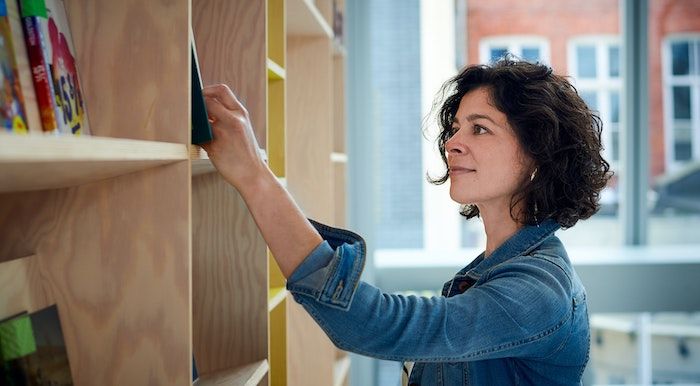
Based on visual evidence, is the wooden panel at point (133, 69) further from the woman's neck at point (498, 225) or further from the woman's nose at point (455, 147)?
the woman's neck at point (498, 225)

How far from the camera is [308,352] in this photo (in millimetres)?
2537

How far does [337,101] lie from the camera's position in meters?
2.97

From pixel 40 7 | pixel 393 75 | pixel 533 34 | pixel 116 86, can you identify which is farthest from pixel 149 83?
pixel 533 34

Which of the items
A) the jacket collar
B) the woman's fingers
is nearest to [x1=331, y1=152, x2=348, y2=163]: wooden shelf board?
the jacket collar

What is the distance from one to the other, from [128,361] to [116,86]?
1.37 feet

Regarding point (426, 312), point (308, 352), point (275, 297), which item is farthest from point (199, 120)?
point (308, 352)

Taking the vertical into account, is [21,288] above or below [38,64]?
below

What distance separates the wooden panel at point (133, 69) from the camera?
1033mm

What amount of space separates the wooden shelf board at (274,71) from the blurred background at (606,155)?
1.65 meters

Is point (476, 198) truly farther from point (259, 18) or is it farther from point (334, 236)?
point (259, 18)

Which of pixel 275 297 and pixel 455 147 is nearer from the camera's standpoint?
pixel 455 147

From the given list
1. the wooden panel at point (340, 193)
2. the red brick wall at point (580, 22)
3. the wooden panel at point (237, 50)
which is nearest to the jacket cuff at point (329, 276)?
the wooden panel at point (237, 50)

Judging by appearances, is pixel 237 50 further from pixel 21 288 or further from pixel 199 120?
pixel 21 288

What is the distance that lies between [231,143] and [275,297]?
0.68 metres
